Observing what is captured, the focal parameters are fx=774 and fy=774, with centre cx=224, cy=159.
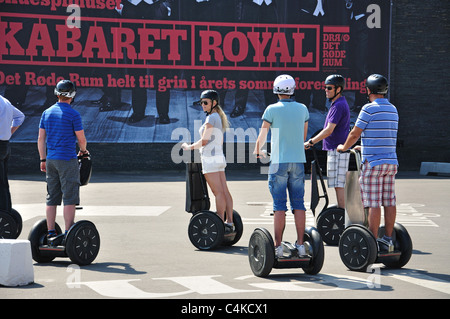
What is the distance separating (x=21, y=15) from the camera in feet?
79.5

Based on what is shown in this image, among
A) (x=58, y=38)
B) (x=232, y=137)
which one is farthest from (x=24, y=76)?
(x=232, y=137)

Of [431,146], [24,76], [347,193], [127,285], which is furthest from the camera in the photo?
[431,146]

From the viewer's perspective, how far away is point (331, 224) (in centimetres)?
965

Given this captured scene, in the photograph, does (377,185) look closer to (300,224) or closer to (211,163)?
(300,224)

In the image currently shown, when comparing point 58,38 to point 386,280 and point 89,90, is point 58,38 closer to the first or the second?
point 89,90

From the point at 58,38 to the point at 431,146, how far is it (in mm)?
13009

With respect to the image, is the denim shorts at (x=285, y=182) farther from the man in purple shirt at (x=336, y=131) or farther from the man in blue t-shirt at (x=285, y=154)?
the man in purple shirt at (x=336, y=131)

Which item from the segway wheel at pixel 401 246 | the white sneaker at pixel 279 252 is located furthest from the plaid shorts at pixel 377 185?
the white sneaker at pixel 279 252

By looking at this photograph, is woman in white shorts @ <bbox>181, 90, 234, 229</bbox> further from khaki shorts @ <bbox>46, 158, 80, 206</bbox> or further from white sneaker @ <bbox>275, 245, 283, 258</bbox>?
white sneaker @ <bbox>275, 245, 283, 258</bbox>

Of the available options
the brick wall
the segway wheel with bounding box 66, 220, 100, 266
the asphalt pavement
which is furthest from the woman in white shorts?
the brick wall

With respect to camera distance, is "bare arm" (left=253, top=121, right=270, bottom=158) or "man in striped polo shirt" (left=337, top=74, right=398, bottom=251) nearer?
"bare arm" (left=253, top=121, right=270, bottom=158)

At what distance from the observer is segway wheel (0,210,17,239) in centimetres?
936

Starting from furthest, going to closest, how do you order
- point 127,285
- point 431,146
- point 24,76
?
1. point 431,146
2. point 24,76
3. point 127,285

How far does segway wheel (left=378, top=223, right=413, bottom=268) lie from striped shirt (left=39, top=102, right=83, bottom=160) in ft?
11.2
